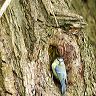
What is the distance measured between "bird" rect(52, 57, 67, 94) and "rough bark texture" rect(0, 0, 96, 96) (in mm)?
26

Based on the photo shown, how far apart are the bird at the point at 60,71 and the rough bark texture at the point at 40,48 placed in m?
0.03

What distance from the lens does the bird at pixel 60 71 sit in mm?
1849

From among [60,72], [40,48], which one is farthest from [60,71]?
[40,48]

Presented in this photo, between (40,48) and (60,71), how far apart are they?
17 cm

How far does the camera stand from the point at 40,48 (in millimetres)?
1802

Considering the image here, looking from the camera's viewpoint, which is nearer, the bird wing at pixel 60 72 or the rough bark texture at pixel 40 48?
the rough bark texture at pixel 40 48

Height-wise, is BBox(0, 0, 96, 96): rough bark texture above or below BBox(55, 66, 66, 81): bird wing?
above

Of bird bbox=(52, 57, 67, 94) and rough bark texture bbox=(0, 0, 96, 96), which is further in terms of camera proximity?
bird bbox=(52, 57, 67, 94)

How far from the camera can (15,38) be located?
5.82ft

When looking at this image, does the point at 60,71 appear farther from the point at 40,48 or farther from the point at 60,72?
the point at 40,48

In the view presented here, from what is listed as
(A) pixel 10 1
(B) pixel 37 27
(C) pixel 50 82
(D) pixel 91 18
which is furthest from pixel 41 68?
(D) pixel 91 18

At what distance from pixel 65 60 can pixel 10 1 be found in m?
0.43

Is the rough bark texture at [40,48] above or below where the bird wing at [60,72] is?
above

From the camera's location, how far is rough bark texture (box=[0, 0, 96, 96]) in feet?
5.66
